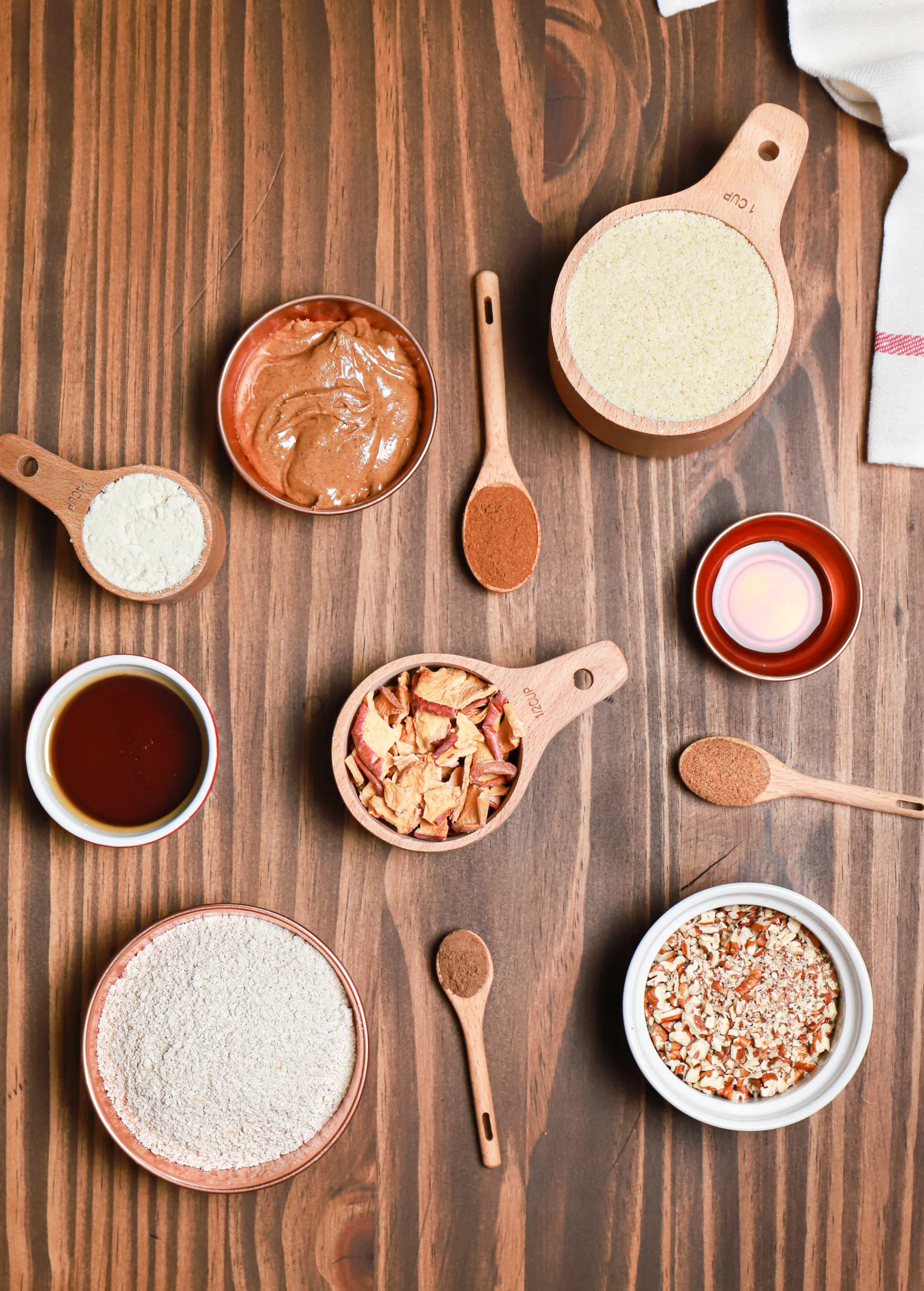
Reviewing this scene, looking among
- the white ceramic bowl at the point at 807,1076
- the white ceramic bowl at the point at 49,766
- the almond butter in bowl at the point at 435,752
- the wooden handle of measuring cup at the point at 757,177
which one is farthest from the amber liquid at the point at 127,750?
the wooden handle of measuring cup at the point at 757,177

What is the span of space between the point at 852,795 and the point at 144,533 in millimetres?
1190

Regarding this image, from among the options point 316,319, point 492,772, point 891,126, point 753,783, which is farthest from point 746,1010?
point 891,126

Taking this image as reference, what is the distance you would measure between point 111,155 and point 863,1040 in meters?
1.84

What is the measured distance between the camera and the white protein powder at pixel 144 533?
131cm

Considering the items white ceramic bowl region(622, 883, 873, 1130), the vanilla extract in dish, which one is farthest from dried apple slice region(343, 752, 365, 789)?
the vanilla extract in dish

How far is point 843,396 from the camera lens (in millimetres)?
1474

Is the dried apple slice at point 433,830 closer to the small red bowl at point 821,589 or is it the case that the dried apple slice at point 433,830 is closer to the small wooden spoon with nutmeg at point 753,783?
the small wooden spoon with nutmeg at point 753,783

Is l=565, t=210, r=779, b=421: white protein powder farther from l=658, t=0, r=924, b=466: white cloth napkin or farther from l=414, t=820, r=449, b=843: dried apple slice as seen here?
l=414, t=820, r=449, b=843: dried apple slice

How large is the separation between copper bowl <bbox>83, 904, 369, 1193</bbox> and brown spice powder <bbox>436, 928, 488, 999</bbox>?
0.48ft

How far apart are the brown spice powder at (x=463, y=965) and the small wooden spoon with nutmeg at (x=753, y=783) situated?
1.42 feet

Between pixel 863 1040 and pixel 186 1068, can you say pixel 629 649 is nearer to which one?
pixel 863 1040

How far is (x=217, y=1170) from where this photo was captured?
1.33 meters

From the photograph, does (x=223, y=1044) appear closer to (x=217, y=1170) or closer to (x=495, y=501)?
(x=217, y=1170)

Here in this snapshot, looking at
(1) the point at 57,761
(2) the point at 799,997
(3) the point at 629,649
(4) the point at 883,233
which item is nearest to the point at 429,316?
(3) the point at 629,649
